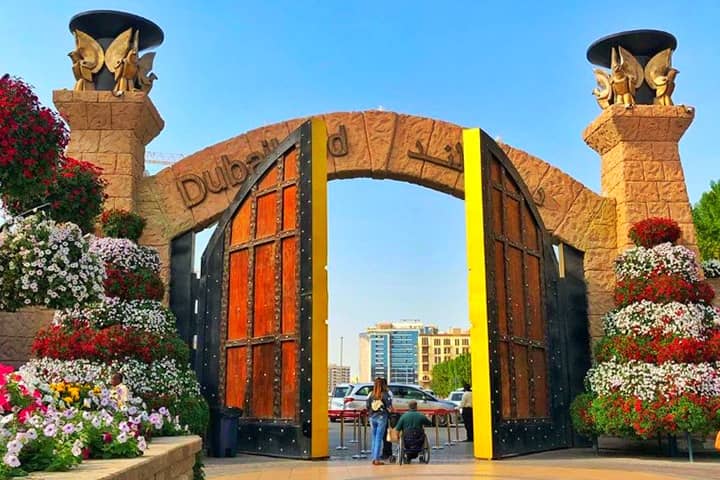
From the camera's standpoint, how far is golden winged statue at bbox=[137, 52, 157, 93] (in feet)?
42.7

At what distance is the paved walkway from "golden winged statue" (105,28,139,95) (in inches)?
260

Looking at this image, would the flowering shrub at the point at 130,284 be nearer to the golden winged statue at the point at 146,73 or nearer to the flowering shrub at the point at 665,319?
the golden winged statue at the point at 146,73

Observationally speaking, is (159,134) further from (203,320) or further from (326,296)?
(326,296)

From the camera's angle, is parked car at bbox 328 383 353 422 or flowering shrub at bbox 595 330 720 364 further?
parked car at bbox 328 383 353 422

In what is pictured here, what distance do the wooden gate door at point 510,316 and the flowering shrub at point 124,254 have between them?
515 cm

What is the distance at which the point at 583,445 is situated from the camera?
13.0m

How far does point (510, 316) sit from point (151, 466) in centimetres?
796

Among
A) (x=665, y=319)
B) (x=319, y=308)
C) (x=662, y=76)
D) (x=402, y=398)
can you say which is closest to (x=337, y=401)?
(x=402, y=398)

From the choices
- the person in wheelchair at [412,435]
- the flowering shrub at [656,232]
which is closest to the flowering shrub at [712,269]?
the flowering shrub at [656,232]

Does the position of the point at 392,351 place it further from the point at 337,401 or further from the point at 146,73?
the point at 146,73

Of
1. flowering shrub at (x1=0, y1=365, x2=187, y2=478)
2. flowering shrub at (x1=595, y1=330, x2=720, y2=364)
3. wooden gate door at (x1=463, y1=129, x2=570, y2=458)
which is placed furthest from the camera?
flowering shrub at (x1=595, y1=330, x2=720, y2=364)

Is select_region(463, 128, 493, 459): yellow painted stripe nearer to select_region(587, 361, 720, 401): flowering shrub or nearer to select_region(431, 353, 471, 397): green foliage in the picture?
select_region(587, 361, 720, 401): flowering shrub

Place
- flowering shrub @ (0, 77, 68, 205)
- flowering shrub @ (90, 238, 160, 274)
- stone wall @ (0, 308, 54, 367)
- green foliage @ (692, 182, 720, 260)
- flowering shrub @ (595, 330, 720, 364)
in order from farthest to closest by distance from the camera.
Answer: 1. green foliage @ (692, 182, 720, 260)
2. stone wall @ (0, 308, 54, 367)
3. flowering shrub @ (90, 238, 160, 274)
4. flowering shrub @ (595, 330, 720, 364)
5. flowering shrub @ (0, 77, 68, 205)

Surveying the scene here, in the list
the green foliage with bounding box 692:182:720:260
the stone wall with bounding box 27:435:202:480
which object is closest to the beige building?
the green foliage with bounding box 692:182:720:260
